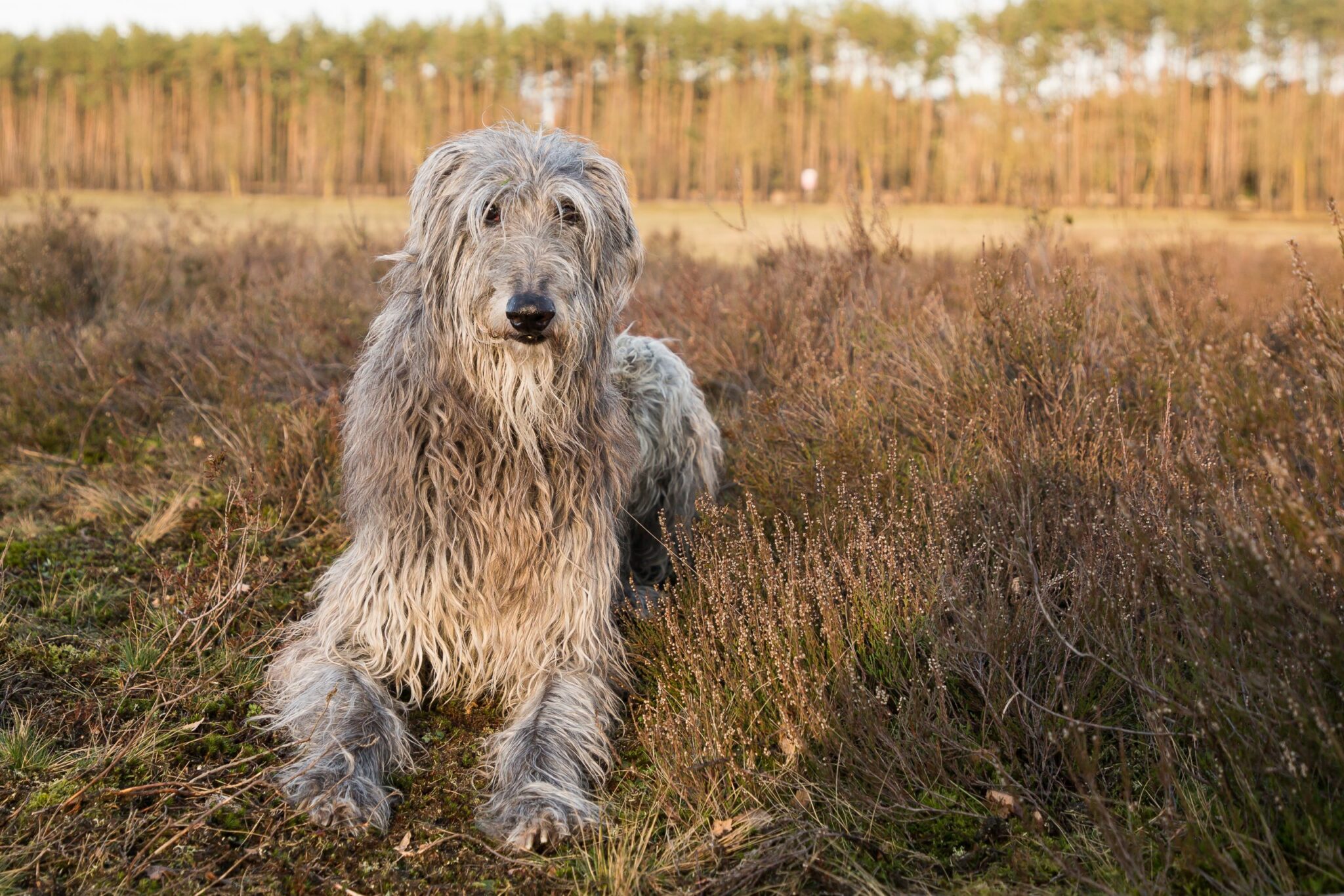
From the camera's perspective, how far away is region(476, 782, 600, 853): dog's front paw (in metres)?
2.95

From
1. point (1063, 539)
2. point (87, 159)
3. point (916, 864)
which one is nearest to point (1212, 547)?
point (1063, 539)

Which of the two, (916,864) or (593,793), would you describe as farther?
(593,793)

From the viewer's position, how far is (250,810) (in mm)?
3010

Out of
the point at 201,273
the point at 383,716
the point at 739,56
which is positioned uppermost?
the point at 739,56

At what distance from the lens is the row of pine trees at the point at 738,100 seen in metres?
49.2

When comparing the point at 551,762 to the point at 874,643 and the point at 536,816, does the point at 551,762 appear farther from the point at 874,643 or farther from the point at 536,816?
the point at 874,643

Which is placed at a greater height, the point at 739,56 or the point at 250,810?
the point at 739,56

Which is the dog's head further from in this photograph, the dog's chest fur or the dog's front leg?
the dog's front leg

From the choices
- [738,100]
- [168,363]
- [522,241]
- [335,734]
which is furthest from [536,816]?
[738,100]

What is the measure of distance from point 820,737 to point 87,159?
6448 centimetres

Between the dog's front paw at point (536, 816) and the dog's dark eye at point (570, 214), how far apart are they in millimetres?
1897

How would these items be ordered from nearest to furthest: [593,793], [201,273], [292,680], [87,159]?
[593,793], [292,680], [201,273], [87,159]

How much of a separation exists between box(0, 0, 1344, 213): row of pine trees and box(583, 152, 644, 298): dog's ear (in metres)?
47.6

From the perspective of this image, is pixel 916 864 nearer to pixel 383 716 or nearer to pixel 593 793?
pixel 593 793
